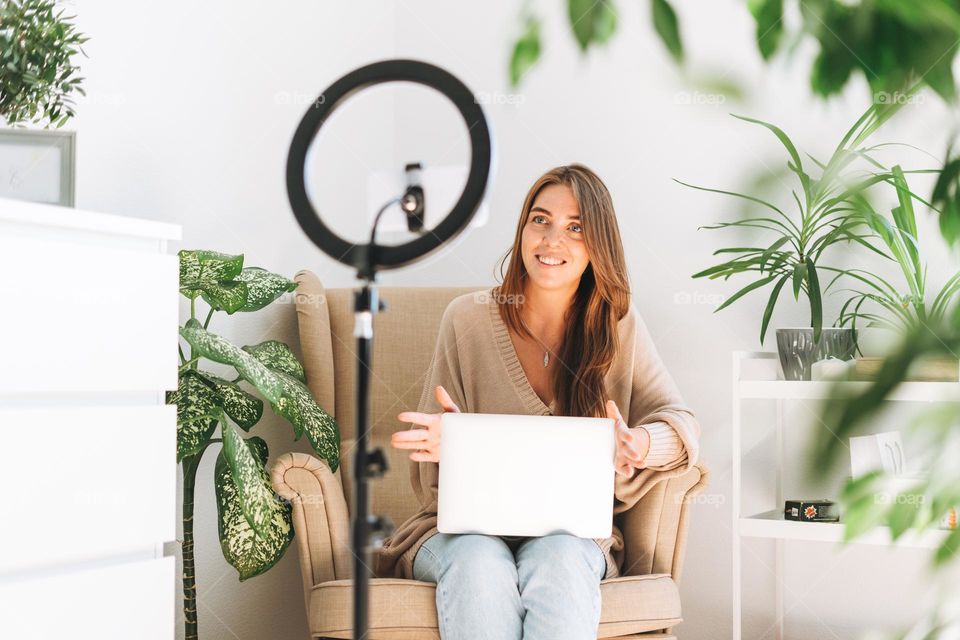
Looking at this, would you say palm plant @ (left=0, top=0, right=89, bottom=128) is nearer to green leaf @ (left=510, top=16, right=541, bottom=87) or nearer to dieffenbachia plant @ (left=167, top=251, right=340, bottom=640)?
dieffenbachia plant @ (left=167, top=251, right=340, bottom=640)

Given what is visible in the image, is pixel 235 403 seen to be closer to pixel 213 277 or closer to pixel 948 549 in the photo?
pixel 213 277

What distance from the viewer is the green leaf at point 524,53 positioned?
222 millimetres

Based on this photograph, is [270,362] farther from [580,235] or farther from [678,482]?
[678,482]

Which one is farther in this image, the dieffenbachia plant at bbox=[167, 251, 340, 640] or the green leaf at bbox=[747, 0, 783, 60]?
the dieffenbachia plant at bbox=[167, 251, 340, 640]

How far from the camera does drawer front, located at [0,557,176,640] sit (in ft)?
3.60

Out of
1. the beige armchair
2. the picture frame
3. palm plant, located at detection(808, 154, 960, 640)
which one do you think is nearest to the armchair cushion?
the beige armchair

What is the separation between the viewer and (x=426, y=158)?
188 cm

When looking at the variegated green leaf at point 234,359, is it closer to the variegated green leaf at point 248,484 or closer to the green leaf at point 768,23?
the variegated green leaf at point 248,484

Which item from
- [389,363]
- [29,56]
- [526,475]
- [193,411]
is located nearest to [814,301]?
[526,475]

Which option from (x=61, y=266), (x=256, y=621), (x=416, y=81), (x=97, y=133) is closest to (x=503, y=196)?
(x=97, y=133)

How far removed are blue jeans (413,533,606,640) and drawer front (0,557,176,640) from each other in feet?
1.43

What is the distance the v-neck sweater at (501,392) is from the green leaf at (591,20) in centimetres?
149

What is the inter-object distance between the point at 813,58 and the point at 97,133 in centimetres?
181

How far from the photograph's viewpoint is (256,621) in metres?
2.21
